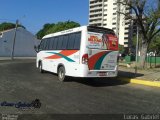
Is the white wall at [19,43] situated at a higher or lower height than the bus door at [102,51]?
higher

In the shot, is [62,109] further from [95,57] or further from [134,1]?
[134,1]

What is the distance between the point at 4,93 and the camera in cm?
1151

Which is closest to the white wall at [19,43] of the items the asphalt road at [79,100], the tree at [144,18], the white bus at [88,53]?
the tree at [144,18]

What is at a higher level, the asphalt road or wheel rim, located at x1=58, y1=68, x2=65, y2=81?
wheel rim, located at x1=58, y1=68, x2=65, y2=81

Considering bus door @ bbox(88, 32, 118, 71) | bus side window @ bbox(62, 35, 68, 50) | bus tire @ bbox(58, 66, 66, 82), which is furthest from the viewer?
bus side window @ bbox(62, 35, 68, 50)

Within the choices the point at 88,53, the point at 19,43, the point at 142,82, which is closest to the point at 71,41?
the point at 88,53

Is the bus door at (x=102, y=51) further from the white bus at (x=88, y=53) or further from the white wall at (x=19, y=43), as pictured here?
the white wall at (x=19, y=43)

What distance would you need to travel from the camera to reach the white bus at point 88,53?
14273mm

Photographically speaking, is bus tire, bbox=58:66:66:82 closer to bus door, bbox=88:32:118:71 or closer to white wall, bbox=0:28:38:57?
bus door, bbox=88:32:118:71

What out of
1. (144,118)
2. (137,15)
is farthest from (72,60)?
(137,15)

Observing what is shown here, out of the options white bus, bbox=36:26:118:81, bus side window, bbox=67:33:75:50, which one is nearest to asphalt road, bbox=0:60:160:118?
white bus, bbox=36:26:118:81

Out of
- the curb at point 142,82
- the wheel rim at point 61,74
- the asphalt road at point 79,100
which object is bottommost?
the asphalt road at point 79,100

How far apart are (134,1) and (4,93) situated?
17.4 metres

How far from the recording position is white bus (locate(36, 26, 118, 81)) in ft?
46.8
